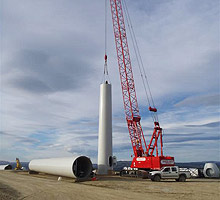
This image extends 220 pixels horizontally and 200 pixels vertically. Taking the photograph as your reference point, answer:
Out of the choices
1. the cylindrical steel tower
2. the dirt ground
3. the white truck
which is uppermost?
the cylindrical steel tower

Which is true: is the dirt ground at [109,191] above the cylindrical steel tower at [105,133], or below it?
below

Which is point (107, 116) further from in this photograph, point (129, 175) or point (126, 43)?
point (126, 43)

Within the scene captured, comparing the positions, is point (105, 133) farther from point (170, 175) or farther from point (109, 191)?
point (109, 191)

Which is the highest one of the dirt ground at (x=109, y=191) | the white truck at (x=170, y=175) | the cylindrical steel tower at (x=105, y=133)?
the cylindrical steel tower at (x=105, y=133)

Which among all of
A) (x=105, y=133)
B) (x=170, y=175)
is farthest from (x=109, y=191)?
(x=105, y=133)

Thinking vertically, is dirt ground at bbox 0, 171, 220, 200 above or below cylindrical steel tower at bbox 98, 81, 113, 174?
below

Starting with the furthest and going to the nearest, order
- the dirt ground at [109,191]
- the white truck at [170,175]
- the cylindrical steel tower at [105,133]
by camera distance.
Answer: the cylindrical steel tower at [105,133] → the white truck at [170,175] → the dirt ground at [109,191]

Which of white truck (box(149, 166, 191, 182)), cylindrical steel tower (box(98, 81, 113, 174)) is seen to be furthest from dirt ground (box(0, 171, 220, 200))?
cylindrical steel tower (box(98, 81, 113, 174))

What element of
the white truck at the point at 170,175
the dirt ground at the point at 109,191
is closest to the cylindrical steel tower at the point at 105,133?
the white truck at the point at 170,175

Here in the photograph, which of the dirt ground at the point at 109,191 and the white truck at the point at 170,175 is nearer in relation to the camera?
the dirt ground at the point at 109,191

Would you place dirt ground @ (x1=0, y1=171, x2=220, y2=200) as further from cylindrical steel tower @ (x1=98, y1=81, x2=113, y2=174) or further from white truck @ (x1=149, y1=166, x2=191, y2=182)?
cylindrical steel tower @ (x1=98, y1=81, x2=113, y2=174)

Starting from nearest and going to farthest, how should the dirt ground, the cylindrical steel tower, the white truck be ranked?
1. the dirt ground
2. the white truck
3. the cylindrical steel tower

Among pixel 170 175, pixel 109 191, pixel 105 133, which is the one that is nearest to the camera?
pixel 109 191

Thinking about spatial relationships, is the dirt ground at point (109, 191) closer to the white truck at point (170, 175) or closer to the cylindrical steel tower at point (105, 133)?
the white truck at point (170, 175)
